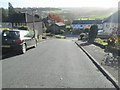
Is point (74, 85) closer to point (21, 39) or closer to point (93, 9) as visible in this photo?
point (21, 39)

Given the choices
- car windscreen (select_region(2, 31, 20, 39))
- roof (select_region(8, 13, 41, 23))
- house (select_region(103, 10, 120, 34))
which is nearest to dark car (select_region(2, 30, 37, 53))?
car windscreen (select_region(2, 31, 20, 39))

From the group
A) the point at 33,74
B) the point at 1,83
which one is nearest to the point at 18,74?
the point at 33,74

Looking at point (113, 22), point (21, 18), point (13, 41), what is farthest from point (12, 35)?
point (21, 18)

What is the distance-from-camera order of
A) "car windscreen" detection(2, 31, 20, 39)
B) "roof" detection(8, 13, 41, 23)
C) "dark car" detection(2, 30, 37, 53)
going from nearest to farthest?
"dark car" detection(2, 30, 37, 53)
"car windscreen" detection(2, 31, 20, 39)
"roof" detection(8, 13, 41, 23)

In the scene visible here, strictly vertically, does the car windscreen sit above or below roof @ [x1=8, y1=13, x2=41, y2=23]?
above

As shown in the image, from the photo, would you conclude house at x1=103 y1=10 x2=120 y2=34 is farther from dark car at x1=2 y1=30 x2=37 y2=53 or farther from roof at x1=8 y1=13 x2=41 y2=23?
roof at x1=8 y1=13 x2=41 y2=23

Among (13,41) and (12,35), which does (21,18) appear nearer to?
(12,35)

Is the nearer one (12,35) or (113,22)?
(12,35)

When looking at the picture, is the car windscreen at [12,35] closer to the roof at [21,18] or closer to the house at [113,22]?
the house at [113,22]

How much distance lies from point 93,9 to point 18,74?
177m

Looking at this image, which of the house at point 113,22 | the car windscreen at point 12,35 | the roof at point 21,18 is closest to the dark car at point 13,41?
the car windscreen at point 12,35

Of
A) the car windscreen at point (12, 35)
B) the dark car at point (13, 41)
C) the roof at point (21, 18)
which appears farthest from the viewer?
the roof at point (21, 18)

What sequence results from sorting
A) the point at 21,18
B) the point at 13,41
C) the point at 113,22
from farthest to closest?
the point at 21,18, the point at 113,22, the point at 13,41

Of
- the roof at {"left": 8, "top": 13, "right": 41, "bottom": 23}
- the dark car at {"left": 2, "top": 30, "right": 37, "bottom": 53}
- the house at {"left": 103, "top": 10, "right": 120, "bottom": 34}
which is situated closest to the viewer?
the dark car at {"left": 2, "top": 30, "right": 37, "bottom": 53}
